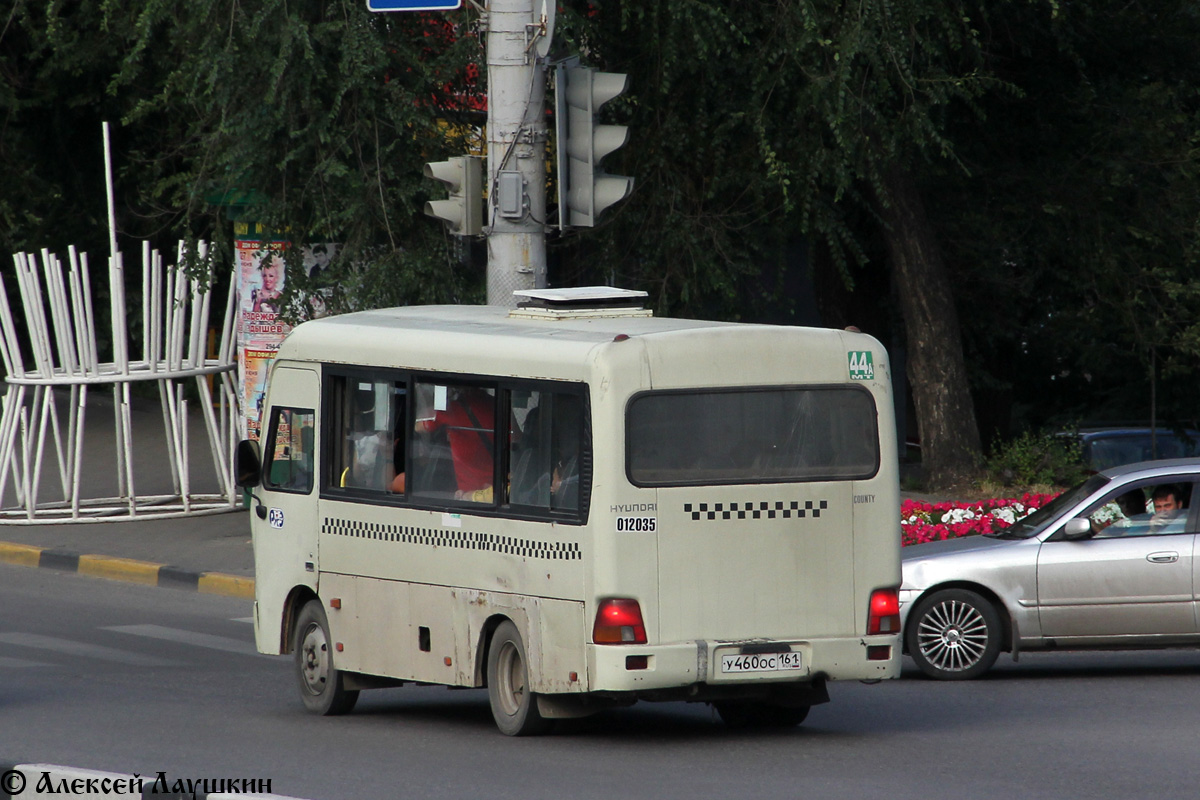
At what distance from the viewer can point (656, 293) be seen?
56.8 feet

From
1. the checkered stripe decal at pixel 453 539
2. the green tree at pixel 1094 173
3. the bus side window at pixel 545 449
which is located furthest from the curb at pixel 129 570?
the green tree at pixel 1094 173

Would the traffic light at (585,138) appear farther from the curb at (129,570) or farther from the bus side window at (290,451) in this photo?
the curb at (129,570)

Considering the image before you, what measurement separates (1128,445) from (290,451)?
52.5ft

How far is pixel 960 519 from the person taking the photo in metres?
14.7

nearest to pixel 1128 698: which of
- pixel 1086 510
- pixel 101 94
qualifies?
pixel 1086 510

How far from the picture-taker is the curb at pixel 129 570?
52.0 ft

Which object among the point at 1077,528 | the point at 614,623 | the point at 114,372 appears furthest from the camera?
the point at 114,372

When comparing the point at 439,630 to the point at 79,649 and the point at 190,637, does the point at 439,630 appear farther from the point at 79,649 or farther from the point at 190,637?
the point at 190,637

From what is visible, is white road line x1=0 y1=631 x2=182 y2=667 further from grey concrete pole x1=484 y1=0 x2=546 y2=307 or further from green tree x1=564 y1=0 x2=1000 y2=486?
green tree x1=564 y1=0 x2=1000 y2=486

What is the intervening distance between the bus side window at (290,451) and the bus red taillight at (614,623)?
8.62 ft

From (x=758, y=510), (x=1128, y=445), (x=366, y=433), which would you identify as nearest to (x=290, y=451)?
(x=366, y=433)

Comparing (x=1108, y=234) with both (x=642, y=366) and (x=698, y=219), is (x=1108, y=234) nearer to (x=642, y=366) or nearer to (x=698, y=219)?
(x=698, y=219)

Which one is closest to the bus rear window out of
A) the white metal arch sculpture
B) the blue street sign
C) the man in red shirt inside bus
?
the man in red shirt inside bus

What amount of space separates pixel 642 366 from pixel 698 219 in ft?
27.7
